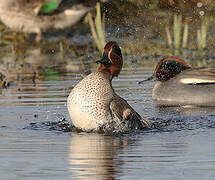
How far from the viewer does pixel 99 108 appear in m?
7.34

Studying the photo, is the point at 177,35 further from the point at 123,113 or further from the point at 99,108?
the point at 99,108

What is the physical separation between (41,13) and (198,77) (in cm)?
623

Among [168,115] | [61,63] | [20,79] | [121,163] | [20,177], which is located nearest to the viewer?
[20,177]

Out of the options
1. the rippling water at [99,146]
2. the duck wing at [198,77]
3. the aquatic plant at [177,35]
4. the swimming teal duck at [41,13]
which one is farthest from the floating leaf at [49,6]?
the rippling water at [99,146]

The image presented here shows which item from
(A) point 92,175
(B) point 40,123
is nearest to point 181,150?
(A) point 92,175

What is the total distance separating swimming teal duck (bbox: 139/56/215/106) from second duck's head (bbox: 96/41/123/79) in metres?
2.35

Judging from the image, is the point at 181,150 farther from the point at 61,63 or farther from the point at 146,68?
the point at 61,63

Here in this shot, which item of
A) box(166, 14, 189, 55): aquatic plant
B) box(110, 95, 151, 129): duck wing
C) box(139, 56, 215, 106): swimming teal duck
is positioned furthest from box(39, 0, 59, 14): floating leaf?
box(110, 95, 151, 129): duck wing

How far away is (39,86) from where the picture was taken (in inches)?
422

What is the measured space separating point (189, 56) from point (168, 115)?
5.06m

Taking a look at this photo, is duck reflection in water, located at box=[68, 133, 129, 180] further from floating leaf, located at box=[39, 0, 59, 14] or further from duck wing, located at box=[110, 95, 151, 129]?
floating leaf, located at box=[39, 0, 59, 14]

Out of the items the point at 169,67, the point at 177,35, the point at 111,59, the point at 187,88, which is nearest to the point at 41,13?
the point at 177,35

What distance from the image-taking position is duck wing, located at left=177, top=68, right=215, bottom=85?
1027 cm

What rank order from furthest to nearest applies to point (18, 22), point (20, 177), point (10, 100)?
point (18, 22) → point (10, 100) → point (20, 177)
